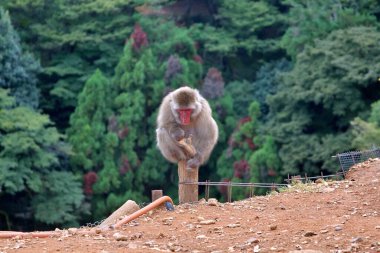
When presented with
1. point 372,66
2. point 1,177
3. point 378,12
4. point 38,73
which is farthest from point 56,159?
point 378,12

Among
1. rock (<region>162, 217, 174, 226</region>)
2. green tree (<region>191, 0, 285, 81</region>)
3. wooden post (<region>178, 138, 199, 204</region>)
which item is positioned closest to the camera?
rock (<region>162, 217, 174, 226</region>)

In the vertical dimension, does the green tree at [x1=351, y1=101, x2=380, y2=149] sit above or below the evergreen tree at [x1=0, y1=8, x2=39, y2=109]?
below

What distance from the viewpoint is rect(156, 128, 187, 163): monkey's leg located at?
29.7ft

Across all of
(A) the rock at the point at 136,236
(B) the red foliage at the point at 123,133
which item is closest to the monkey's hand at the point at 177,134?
(A) the rock at the point at 136,236

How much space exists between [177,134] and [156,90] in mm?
13994

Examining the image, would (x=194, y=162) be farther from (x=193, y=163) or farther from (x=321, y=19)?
(x=321, y=19)

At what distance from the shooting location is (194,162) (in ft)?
28.7

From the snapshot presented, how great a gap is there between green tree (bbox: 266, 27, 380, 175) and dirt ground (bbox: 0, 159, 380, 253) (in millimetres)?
11551

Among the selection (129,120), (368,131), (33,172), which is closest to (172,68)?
(129,120)

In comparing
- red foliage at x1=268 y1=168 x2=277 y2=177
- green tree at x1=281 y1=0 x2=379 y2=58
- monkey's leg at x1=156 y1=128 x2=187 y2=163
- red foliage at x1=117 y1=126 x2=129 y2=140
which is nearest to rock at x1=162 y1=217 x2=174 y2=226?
monkey's leg at x1=156 y1=128 x2=187 y2=163

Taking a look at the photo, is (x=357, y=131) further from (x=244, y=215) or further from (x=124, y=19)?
(x=244, y=215)

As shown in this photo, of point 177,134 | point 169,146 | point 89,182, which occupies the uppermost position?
point 177,134

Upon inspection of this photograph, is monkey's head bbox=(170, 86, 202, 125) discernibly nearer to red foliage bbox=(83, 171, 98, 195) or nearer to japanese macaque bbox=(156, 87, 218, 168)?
japanese macaque bbox=(156, 87, 218, 168)

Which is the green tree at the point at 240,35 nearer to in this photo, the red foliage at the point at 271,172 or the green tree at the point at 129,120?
the green tree at the point at 129,120
